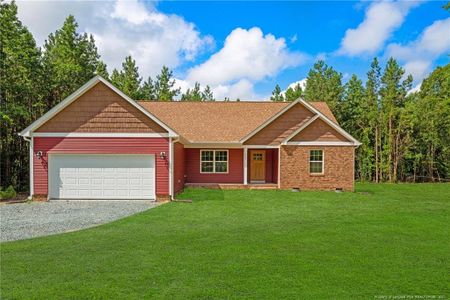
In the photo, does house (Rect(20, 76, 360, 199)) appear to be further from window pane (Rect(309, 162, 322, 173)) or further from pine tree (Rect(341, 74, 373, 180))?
pine tree (Rect(341, 74, 373, 180))

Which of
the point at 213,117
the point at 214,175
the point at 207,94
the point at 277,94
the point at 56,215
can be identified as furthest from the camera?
the point at 207,94

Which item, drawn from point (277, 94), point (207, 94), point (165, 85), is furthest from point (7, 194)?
point (207, 94)

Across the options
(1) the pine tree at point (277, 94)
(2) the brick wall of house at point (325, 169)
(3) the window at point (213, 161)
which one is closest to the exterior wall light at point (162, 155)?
(3) the window at point (213, 161)

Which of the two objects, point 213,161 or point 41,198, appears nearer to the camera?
point 41,198

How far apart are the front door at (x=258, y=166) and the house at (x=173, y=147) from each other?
61 millimetres

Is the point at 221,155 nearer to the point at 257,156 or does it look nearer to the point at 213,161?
the point at 213,161

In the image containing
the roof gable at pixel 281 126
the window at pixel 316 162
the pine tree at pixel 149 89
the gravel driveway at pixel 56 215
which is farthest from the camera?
the pine tree at pixel 149 89

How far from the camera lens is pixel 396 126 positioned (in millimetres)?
27656

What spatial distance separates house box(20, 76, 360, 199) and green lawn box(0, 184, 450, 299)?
13.3 feet

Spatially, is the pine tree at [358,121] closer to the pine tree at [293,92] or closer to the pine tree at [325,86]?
the pine tree at [325,86]

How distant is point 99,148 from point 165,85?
25.3 metres

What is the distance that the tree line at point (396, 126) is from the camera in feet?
88.7

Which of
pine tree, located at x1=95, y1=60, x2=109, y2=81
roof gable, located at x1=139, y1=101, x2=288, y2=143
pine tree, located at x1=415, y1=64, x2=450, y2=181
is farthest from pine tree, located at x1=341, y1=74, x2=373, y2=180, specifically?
pine tree, located at x1=95, y1=60, x2=109, y2=81

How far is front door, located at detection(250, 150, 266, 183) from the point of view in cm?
2125
